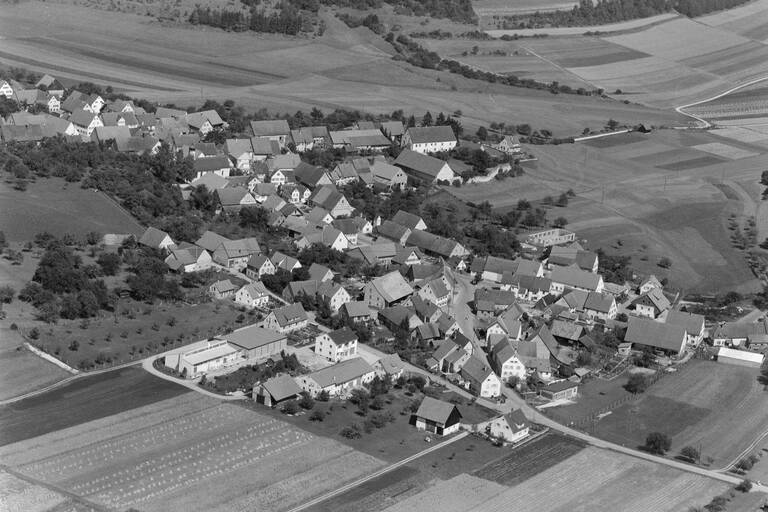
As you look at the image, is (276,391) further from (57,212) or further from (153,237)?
(57,212)

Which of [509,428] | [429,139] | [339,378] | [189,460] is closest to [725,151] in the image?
[429,139]

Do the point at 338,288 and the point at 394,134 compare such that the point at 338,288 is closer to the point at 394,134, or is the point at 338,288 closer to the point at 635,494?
the point at 635,494

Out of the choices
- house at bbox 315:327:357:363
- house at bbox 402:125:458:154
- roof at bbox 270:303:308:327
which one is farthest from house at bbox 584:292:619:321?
house at bbox 402:125:458:154

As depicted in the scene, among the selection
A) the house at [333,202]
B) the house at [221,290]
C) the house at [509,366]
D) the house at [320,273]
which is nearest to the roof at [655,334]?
the house at [509,366]

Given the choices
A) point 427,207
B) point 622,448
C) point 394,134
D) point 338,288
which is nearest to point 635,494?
point 622,448

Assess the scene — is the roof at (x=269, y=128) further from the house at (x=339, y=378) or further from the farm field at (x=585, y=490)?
the farm field at (x=585, y=490)

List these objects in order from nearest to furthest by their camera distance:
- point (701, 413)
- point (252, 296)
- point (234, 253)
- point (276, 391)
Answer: point (276, 391), point (701, 413), point (252, 296), point (234, 253)

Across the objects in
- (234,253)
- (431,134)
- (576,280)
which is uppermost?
(431,134)

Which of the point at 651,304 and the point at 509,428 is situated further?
the point at 651,304
